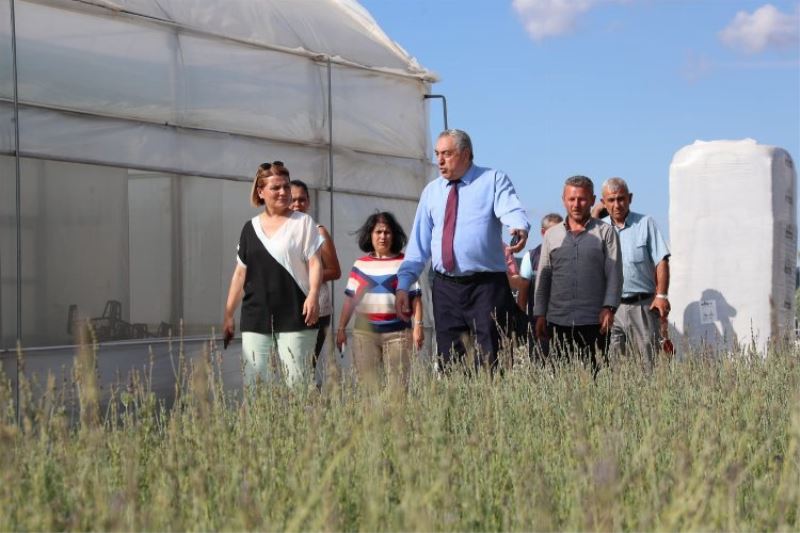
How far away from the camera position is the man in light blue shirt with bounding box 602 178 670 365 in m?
8.31

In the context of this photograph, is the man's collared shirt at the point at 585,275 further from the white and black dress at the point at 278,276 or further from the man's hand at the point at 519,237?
the white and black dress at the point at 278,276

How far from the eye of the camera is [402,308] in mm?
7234

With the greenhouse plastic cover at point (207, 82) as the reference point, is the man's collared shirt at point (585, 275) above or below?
below

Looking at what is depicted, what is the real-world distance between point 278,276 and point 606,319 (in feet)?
6.73

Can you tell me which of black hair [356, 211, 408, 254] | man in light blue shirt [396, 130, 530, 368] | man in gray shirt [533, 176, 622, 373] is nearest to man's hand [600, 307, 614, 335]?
man in gray shirt [533, 176, 622, 373]

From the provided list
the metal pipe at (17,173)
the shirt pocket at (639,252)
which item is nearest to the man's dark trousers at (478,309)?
the shirt pocket at (639,252)

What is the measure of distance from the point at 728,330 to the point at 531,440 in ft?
21.5

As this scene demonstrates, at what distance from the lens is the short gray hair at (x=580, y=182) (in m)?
7.46

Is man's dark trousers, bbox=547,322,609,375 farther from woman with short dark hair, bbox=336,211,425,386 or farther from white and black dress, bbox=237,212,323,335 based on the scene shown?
white and black dress, bbox=237,212,323,335

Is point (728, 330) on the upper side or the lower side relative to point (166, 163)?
lower

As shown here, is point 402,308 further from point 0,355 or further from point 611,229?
point 0,355

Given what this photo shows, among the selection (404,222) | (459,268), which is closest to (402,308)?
(459,268)

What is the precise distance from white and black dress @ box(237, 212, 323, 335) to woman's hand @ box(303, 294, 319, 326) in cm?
9

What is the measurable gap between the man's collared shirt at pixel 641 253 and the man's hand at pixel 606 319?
2.95ft
